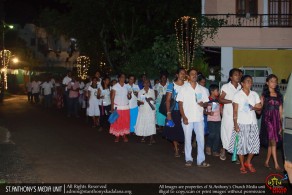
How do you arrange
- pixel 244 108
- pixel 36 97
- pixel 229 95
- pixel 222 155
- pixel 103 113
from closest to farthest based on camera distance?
pixel 244 108 → pixel 229 95 → pixel 222 155 → pixel 103 113 → pixel 36 97

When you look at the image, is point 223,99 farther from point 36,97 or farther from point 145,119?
point 36,97

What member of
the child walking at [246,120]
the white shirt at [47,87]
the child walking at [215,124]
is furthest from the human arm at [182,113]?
the white shirt at [47,87]

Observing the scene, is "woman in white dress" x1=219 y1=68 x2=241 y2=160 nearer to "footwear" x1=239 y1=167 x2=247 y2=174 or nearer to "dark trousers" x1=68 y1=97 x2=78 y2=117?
"footwear" x1=239 y1=167 x2=247 y2=174

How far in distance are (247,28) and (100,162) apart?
1493 cm

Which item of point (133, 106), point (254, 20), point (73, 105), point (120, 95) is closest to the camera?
point (120, 95)

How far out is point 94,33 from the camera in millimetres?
35531

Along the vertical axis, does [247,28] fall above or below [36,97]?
above

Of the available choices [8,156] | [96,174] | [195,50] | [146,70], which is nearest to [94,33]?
[146,70]

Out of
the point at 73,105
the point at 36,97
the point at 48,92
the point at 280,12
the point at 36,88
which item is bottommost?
the point at 36,97

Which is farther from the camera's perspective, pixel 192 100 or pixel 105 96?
pixel 105 96

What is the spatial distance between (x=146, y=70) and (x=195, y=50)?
311 centimetres

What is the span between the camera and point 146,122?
13.1 metres

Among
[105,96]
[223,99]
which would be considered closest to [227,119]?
[223,99]

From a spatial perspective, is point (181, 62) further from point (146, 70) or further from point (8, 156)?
point (8, 156)
